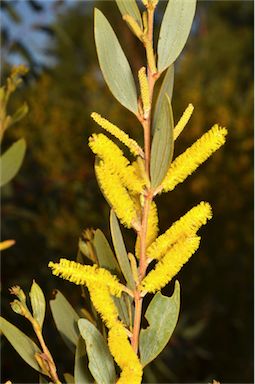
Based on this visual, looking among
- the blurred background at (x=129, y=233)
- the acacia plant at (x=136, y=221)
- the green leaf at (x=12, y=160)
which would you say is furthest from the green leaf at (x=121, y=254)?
the blurred background at (x=129, y=233)

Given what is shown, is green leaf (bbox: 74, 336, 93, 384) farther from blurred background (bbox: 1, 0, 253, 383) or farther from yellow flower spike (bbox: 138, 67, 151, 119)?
blurred background (bbox: 1, 0, 253, 383)

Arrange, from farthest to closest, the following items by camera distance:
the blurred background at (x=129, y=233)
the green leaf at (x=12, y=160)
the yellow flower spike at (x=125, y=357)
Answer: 1. the blurred background at (x=129, y=233)
2. the green leaf at (x=12, y=160)
3. the yellow flower spike at (x=125, y=357)

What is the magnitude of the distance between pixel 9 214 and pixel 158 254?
98cm

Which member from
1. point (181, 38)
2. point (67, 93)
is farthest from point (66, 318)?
point (67, 93)

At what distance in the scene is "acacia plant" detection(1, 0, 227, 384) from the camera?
0.31m

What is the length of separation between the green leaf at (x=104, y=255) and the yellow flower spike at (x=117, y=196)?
0.04m

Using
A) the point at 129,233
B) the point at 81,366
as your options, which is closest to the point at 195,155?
the point at 81,366

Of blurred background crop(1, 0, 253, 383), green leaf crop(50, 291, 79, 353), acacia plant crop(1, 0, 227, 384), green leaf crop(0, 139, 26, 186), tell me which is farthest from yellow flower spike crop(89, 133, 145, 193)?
blurred background crop(1, 0, 253, 383)

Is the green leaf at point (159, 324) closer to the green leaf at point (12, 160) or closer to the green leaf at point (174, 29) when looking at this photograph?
the green leaf at point (174, 29)

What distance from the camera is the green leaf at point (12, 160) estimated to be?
53 centimetres

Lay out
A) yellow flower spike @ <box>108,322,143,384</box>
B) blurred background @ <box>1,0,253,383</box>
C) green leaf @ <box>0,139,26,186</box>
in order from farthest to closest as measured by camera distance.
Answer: blurred background @ <box>1,0,253,383</box>, green leaf @ <box>0,139,26,186</box>, yellow flower spike @ <box>108,322,143,384</box>

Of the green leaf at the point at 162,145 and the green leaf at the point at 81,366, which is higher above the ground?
the green leaf at the point at 162,145

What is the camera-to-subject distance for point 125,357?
30 cm

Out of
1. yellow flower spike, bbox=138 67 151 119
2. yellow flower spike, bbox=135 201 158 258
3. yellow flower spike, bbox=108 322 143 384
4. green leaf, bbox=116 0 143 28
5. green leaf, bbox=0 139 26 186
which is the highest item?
green leaf, bbox=0 139 26 186
